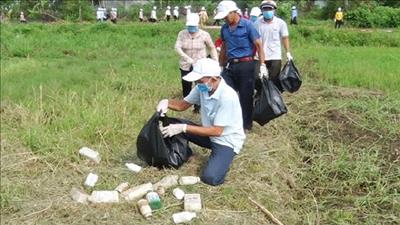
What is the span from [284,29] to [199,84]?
8.31ft

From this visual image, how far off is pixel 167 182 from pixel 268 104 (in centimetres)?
154

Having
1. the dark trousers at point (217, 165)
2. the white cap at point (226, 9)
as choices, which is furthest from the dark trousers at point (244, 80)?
the dark trousers at point (217, 165)

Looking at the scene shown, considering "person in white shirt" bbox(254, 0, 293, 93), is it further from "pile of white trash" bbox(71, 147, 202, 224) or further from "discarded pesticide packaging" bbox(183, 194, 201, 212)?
"discarded pesticide packaging" bbox(183, 194, 201, 212)

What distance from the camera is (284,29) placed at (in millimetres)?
6438

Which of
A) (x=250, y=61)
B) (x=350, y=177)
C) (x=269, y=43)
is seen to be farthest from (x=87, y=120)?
(x=350, y=177)

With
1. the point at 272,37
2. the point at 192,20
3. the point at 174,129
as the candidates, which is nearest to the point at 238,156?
the point at 174,129

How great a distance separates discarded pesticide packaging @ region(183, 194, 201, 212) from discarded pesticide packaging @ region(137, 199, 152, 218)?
0.27 m

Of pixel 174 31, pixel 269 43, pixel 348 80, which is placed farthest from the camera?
pixel 174 31

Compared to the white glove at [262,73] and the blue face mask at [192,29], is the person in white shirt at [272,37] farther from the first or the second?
the white glove at [262,73]

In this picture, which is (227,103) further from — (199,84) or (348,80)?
(348,80)

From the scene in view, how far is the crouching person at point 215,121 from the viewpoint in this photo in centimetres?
420

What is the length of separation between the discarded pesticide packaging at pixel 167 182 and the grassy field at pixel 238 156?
140 mm

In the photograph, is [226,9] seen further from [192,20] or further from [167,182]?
[167,182]

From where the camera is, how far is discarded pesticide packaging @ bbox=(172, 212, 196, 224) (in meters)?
3.75
